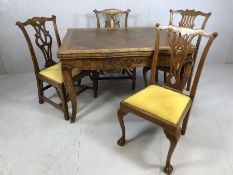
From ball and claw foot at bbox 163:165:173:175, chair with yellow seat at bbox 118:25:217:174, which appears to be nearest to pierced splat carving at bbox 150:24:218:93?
chair with yellow seat at bbox 118:25:217:174

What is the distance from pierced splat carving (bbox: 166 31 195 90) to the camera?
1692 mm

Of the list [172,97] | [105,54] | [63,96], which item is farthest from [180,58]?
[63,96]

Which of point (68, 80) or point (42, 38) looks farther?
point (42, 38)

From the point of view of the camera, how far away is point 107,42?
6.57 ft

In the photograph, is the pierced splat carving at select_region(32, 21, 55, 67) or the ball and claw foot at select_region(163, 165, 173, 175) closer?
the ball and claw foot at select_region(163, 165, 173, 175)

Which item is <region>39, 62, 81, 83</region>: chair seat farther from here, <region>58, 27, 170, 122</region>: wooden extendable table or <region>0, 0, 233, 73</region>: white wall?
<region>0, 0, 233, 73</region>: white wall

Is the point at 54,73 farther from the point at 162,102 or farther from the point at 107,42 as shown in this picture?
the point at 162,102

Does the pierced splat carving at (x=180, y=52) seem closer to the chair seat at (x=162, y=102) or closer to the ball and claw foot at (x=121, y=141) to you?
the chair seat at (x=162, y=102)

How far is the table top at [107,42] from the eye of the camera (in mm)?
1795

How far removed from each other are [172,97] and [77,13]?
1.89 meters

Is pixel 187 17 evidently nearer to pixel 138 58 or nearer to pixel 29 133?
pixel 138 58

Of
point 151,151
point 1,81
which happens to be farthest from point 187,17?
point 1,81

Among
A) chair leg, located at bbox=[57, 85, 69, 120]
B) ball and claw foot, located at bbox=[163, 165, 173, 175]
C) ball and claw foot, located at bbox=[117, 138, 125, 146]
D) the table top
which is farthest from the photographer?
chair leg, located at bbox=[57, 85, 69, 120]

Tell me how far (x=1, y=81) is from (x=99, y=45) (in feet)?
6.18
